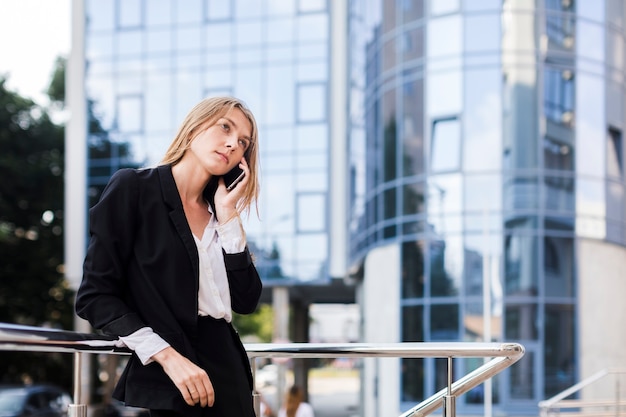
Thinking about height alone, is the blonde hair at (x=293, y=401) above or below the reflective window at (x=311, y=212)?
below

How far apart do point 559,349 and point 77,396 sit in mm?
22156

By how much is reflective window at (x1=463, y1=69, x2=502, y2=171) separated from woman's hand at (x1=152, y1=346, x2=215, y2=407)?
22.1 metres

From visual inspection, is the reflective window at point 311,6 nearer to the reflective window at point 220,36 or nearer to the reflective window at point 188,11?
the reflective window at point 220,36

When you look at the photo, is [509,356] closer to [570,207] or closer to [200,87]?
[570,207]

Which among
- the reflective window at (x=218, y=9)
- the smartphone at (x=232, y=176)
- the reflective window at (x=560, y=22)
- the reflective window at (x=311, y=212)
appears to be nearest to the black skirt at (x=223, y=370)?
the smartphone at (x=232, y=176)

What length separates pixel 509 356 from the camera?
2.96 metres

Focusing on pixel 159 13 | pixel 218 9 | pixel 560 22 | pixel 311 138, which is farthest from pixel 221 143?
pixel 159 13

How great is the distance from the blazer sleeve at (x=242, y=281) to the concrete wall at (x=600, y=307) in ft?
74.2

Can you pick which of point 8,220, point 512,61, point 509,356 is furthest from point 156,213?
point 8,220

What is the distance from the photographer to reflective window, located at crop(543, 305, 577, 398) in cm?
2336

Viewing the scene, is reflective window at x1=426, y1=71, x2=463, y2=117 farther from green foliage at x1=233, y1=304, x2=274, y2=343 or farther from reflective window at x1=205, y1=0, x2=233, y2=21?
green foliage at x1=233, y1=304, x2=274, y2=343

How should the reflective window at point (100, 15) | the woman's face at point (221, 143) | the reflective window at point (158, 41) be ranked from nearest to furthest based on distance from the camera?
1. the woman's face at point (221, 143)
2. the reflective window at point (158, 41)
3. the reflective window at point (100, 15)

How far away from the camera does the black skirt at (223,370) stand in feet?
7.57

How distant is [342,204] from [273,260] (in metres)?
3.05
